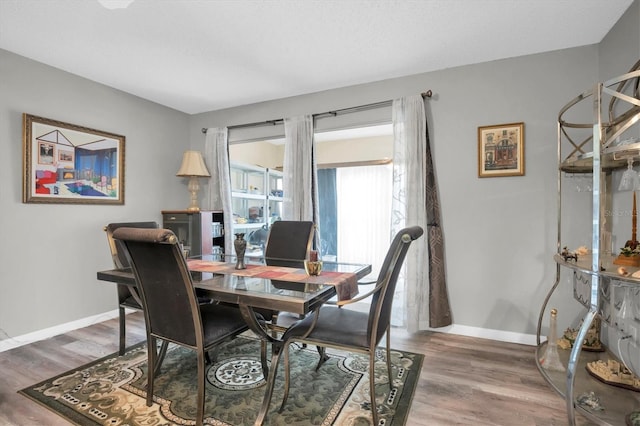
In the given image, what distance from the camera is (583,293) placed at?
2014mm

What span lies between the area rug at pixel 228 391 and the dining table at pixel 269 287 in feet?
0.71

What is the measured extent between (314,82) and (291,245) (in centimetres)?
167

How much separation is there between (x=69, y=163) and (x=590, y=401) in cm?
425

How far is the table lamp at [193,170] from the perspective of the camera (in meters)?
3.76

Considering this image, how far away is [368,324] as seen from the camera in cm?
160

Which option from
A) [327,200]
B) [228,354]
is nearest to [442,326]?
[228,354]

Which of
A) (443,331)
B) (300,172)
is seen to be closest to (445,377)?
(443,331)

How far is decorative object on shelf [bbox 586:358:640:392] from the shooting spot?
1.79 m

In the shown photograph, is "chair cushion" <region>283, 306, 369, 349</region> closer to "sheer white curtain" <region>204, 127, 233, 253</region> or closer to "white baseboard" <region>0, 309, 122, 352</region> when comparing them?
"sheer white curtain" <region>204, 127, 233, 253</region>

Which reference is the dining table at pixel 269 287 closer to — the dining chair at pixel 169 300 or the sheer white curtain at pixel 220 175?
the dining chair at pixel 169 300

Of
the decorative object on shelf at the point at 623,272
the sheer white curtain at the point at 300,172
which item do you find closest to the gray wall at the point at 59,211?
the sheer white curtain at the point at 300,172

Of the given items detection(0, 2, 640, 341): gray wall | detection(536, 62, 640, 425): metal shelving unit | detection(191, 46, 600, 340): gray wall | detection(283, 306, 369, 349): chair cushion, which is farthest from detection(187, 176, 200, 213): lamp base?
detection(536, 62, 640, 425): metal shelving unit

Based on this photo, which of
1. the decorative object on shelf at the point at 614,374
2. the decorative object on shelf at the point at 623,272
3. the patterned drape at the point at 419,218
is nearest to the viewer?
the decorative object on shelf at the point at 623,272

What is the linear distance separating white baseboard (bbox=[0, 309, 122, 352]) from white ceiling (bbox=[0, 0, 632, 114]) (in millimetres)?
2341
